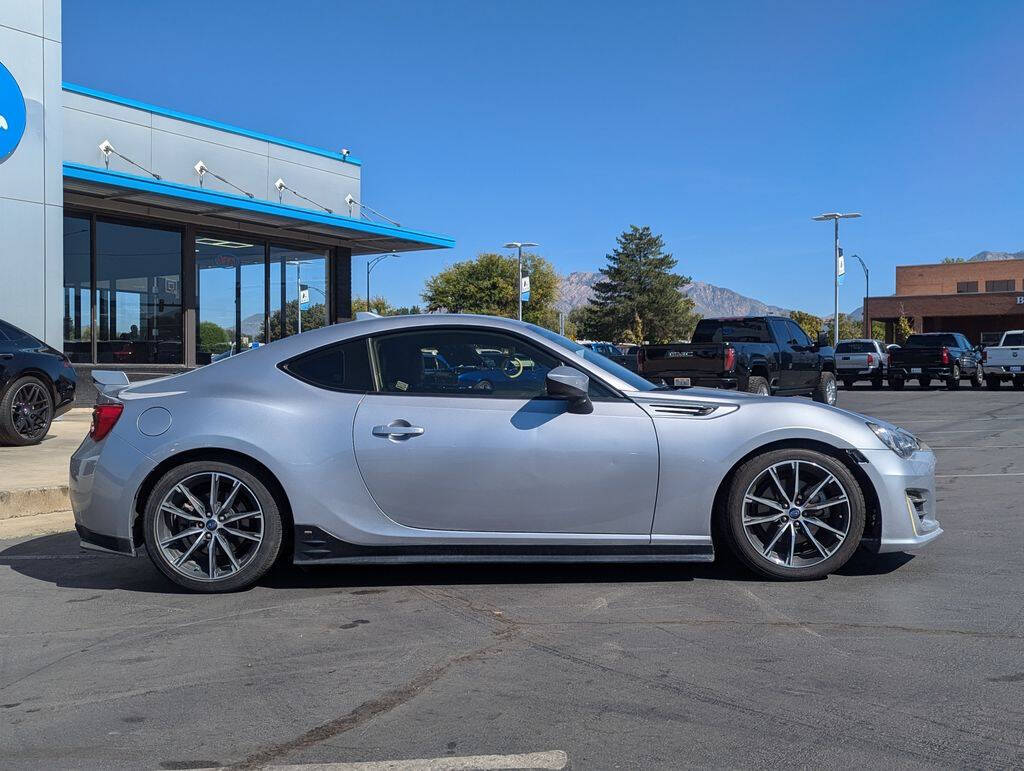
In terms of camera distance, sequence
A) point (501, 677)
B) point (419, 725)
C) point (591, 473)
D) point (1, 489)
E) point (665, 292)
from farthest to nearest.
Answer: point (665, 292) < point (1, 489) < point (591, 473) < point (501, 677) < point (419, 725)

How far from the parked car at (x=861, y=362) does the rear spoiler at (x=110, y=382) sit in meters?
29.3

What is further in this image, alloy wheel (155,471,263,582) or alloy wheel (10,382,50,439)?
alloy wheel (10,382,50,439)

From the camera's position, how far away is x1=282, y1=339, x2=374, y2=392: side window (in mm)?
5387

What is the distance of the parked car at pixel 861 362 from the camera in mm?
31891

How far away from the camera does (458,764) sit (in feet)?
10.3

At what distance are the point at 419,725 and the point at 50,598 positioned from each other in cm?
288

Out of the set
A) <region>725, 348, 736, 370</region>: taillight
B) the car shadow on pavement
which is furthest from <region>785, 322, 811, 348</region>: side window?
the car shadow on pavement

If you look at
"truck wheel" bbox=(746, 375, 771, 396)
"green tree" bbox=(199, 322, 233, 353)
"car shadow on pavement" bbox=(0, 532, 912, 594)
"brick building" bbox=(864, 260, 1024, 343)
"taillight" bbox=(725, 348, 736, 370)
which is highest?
"brick building" bbox=(864, 260, 1024, 343)

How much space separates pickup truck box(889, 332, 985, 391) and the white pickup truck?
0.75 m

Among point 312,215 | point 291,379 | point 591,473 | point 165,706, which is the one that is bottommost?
point 165,706

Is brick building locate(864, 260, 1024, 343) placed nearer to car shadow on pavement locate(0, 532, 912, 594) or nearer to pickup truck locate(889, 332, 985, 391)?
pickup truck locate(889, 332, 985, 391)

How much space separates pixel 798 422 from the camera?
17.5 ft

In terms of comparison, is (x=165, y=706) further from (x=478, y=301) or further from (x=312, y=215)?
(x=478, y=301)

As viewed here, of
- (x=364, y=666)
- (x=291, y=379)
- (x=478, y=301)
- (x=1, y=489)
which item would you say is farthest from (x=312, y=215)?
(x=478, y=301)
